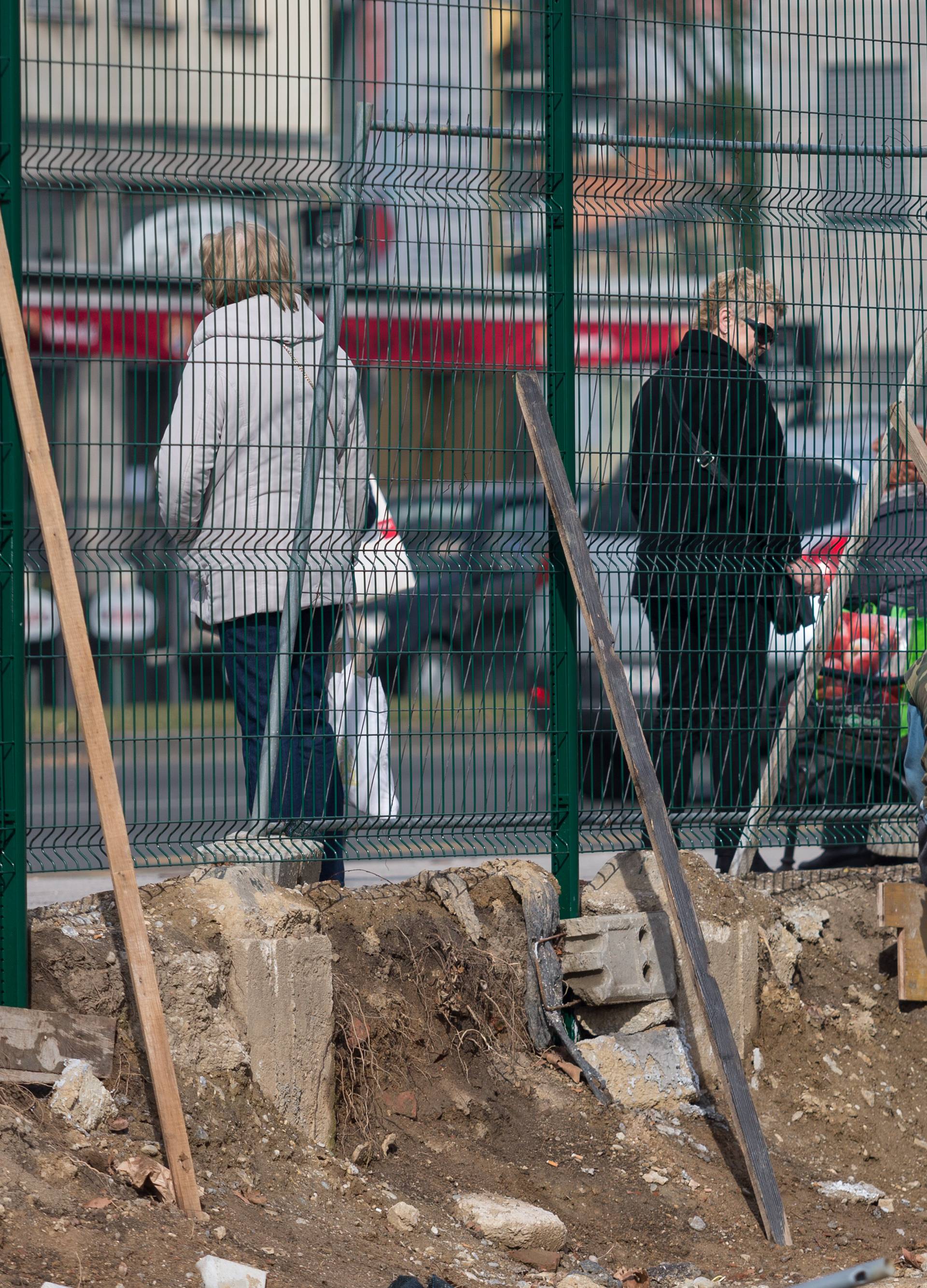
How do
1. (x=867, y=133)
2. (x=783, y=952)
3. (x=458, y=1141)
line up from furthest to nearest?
(x=867, y=133), (x=783, y=952), (x=458, y=1141)

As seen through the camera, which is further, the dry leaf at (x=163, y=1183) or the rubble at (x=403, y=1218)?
the rubble at (x=403, y=1218)

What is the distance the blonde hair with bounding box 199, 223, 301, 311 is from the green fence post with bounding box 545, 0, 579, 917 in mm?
952

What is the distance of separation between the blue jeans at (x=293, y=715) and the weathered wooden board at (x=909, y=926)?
2.07m

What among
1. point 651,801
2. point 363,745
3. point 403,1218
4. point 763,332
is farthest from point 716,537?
point 403,1218

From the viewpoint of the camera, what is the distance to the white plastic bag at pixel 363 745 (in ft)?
17.0

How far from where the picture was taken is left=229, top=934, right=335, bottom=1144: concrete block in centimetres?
452

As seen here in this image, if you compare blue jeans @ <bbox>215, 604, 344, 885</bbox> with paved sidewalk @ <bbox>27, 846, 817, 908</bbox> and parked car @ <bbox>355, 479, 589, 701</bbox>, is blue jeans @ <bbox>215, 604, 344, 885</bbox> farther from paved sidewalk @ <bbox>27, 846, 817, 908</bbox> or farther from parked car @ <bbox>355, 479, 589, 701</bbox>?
paved sidewalk @ <bbox>27, 846, 817, 908</bbox>

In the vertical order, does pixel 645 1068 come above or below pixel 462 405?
below

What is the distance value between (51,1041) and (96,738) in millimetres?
832

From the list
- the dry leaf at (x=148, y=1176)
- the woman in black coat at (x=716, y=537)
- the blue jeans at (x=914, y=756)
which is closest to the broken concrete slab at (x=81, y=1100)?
the dry leaf at (x=148, y=1176)

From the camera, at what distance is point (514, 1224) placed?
4281 millimetres

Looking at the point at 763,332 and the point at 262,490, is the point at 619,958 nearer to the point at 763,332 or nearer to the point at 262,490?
the point at 262,490

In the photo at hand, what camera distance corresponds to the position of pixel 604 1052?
5215mm

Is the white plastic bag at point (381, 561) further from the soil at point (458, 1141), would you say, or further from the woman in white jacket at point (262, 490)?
the soil at point (458, 1141)
